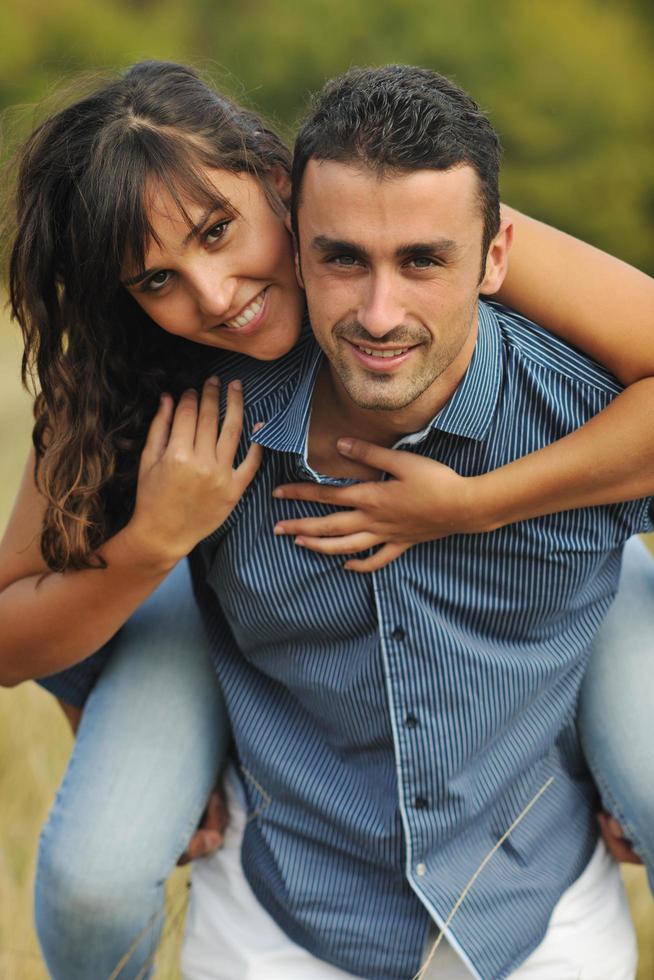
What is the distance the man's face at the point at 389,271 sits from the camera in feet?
7.85

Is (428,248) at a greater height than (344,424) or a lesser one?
greater

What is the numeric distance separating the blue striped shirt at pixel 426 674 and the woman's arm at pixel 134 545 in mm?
111

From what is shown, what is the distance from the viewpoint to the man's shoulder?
107 inches

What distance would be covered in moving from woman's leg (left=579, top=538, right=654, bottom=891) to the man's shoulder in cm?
66

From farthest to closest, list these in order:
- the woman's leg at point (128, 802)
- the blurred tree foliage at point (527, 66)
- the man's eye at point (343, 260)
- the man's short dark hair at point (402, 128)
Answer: the blurred tree foliage at point (527, 66) → the woman's leg at point (128, 802) → the man's eye at point (343, 260) → the man's short dark hair at point (402, 128)

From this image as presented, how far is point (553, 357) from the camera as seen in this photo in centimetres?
272

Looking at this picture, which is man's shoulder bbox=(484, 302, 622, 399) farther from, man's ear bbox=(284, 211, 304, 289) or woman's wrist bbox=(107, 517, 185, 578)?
woman's wrist bbox=(107, 517, 185, 578)

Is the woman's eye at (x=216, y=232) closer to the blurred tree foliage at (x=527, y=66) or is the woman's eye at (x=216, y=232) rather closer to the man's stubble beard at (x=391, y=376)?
the man's stubble beard at (x=391, y=376)

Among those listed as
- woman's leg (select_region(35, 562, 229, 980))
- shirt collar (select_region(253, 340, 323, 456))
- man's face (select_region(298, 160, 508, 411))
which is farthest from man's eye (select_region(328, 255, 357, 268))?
woman's leg (select_region(35, 562, 229, 980))

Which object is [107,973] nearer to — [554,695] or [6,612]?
[6,612]

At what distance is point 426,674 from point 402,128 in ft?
3.73

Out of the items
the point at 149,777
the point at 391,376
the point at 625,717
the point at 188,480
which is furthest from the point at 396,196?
the point at 149,777

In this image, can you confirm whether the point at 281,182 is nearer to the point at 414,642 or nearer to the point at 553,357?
the point at 553,357


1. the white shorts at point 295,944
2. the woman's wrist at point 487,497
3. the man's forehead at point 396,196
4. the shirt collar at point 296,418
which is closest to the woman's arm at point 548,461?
the woman's wrist at point 487,497
